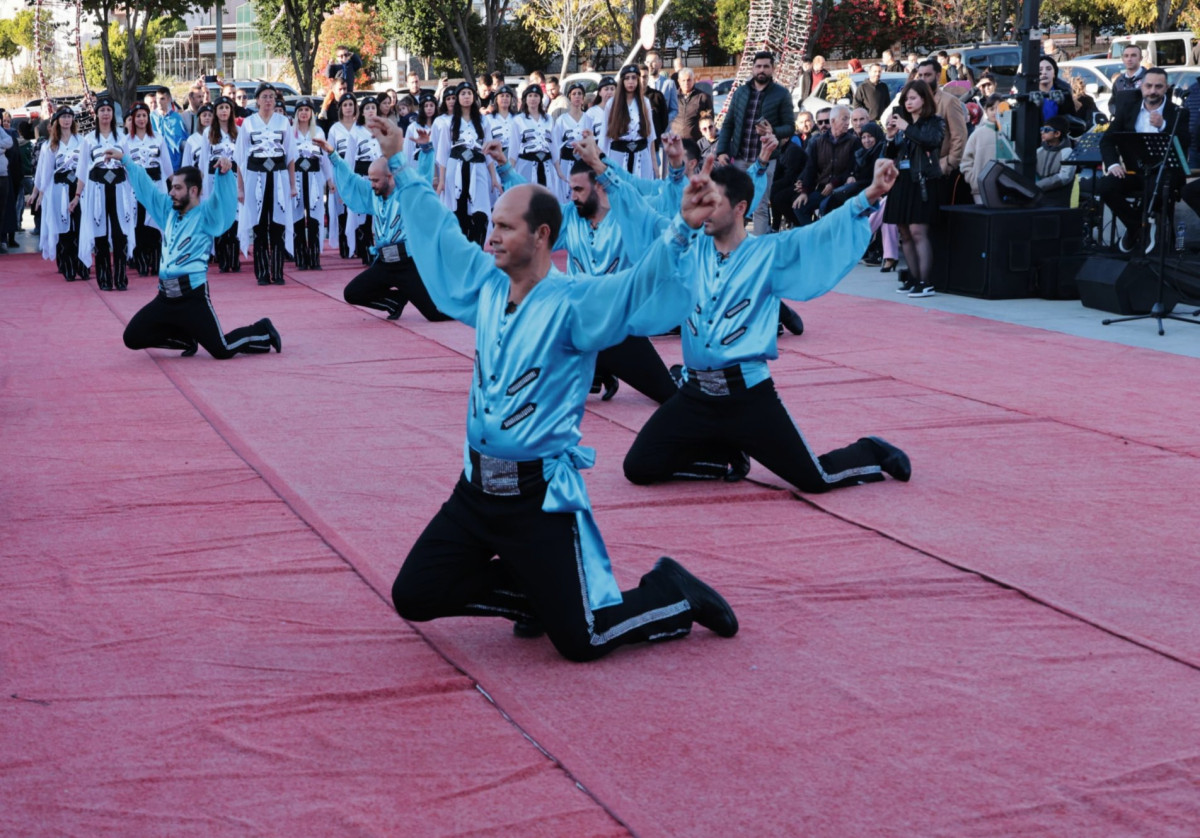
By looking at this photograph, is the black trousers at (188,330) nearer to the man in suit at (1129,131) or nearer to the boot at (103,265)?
the boot at (103,265)

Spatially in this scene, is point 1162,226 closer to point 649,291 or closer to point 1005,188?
point 1005,188

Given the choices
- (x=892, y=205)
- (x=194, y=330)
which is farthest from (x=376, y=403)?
(x=892, y=205)

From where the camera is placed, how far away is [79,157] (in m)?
14.5

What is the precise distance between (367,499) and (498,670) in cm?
213

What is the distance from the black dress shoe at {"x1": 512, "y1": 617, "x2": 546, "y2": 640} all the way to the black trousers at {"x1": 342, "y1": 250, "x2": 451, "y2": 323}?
7.09 meters

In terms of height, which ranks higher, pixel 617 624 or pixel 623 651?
pixel 617 624

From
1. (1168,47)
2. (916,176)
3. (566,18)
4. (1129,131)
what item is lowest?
(916,176)

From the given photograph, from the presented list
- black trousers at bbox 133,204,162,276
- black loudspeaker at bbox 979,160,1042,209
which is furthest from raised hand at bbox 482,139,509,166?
black trousers at bbox 133,204,162,276

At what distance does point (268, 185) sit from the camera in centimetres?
1495

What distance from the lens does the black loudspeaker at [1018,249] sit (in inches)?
487

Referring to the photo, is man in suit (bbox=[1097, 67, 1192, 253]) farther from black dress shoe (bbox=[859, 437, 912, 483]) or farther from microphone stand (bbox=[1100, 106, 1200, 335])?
black dress shoe (bbox=[859, 437, 912, 483])

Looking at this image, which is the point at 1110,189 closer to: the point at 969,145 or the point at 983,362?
the point at 969,145

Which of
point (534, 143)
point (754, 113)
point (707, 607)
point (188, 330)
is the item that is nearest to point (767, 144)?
point (707, 607)

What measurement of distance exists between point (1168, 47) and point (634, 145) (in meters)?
18.4
